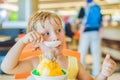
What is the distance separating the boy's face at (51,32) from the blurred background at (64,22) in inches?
13.1

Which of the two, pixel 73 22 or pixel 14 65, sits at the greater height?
pixel 14 65

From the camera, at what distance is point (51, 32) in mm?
877

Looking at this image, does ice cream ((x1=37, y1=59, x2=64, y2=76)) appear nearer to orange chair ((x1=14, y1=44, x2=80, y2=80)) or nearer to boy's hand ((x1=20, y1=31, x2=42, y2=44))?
boy's hand ((x1=20, y1=31, x2=42, y2=44))

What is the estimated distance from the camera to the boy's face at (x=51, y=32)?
86cm

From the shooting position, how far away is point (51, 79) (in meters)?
0.68

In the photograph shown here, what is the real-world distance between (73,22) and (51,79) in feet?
22.2

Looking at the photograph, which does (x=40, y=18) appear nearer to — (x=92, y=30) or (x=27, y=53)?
(x=27, y=53)

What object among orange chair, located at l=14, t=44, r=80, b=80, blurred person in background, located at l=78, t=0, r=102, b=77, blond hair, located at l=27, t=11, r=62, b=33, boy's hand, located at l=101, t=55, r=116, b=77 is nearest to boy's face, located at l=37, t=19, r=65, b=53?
blond hair, located at l=27, t=11, r=62, b=33

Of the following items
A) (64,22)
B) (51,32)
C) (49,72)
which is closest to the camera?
(49,72)

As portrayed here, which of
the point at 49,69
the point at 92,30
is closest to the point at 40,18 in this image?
the point at 49,69

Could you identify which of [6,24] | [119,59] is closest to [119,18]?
[119,59]

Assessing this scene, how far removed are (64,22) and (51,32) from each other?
4604mm

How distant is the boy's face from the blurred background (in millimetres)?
333

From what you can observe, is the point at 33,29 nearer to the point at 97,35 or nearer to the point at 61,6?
the point at 97,35
